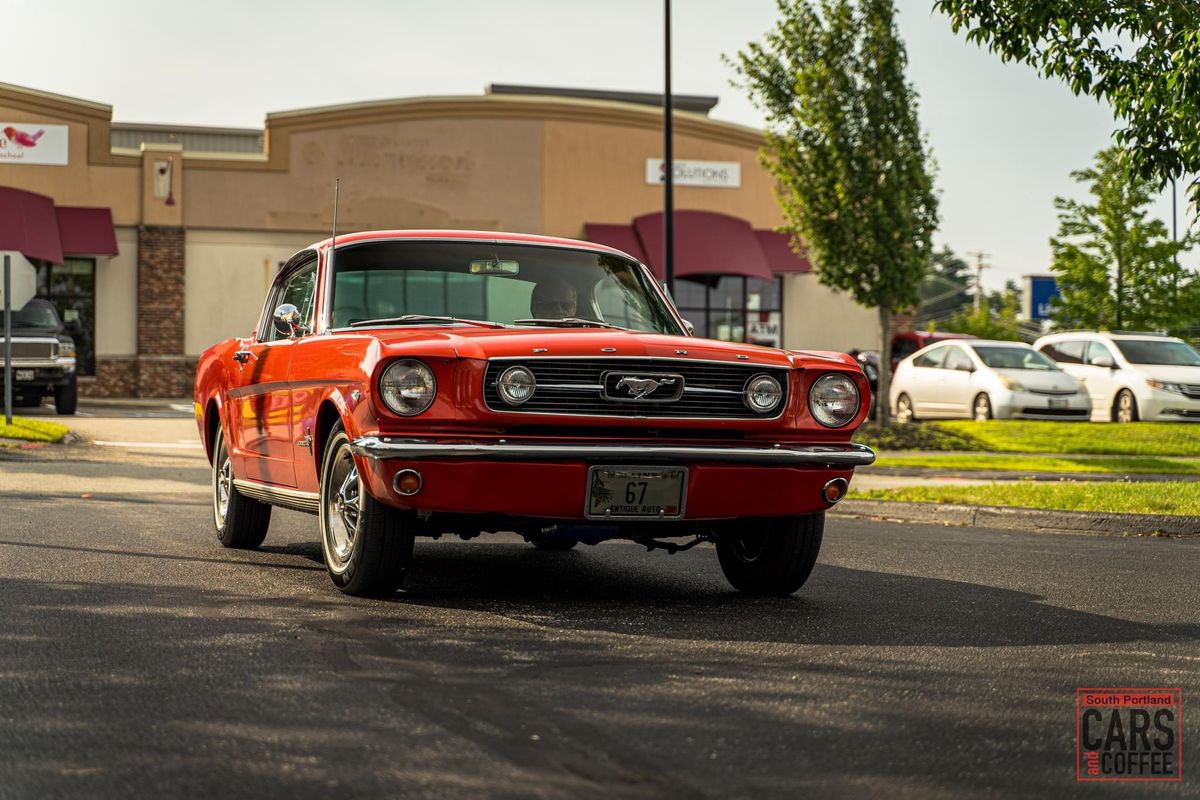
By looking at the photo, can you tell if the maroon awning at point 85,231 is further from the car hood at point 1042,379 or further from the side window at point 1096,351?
the side window at point 1096,351

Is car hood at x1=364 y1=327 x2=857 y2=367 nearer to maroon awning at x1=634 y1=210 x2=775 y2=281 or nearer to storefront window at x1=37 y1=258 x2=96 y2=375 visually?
maroon awning at x1=634 y1=210 x2=775 y2=281

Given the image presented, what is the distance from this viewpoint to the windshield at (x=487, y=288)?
7.73m

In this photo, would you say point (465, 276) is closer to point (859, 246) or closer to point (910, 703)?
point (910, 703)

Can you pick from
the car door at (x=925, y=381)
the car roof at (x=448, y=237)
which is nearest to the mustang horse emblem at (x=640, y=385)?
the car roof at (x=448, y=237)

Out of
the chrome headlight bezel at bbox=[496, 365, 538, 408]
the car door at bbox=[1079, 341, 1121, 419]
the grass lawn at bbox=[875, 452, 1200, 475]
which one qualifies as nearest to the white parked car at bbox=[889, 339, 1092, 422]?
the car door at bbox=[1079, 341, 1121, 419]

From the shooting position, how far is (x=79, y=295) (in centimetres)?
3778

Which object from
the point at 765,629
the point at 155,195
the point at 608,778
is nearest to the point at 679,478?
the point at 765,629

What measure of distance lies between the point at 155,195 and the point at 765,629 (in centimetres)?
3368

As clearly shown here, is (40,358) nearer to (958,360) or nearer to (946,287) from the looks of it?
(958,360)

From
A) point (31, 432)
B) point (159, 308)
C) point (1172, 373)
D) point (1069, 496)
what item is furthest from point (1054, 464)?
point (159, 308)

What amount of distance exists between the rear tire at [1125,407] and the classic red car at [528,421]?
1857 cm

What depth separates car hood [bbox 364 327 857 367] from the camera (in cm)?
655

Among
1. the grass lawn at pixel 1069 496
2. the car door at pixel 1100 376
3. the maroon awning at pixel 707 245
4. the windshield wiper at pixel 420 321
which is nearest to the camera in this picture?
the windshield wiper at pixel 420 321

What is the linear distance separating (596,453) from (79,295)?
33.7 m
